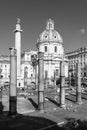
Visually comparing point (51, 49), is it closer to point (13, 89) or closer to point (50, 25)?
point (50, 25)

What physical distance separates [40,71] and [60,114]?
566 centimetres

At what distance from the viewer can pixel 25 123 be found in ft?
55.7

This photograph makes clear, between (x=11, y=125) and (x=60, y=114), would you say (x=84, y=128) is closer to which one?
(x=60, y=114)

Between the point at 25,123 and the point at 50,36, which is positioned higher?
the point at 50,36

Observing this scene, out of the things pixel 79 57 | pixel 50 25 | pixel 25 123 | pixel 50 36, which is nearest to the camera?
pixel 25 123

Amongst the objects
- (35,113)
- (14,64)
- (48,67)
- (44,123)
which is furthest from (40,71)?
(48,67)

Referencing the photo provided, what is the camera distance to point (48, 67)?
8525 centimetres

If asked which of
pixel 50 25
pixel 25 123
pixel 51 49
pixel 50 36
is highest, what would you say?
pixel 50 25

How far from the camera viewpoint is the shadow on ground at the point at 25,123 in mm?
15727

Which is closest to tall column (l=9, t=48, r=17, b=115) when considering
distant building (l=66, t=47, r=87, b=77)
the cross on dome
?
the cross on dome

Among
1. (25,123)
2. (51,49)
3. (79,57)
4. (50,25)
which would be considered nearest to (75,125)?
(25,123)

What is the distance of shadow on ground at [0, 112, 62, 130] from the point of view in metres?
15.7

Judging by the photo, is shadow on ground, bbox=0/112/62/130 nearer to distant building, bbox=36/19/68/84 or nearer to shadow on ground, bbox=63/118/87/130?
shadow on ground, bbox=63/118/87/130

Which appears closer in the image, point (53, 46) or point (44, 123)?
point (44, 123)
